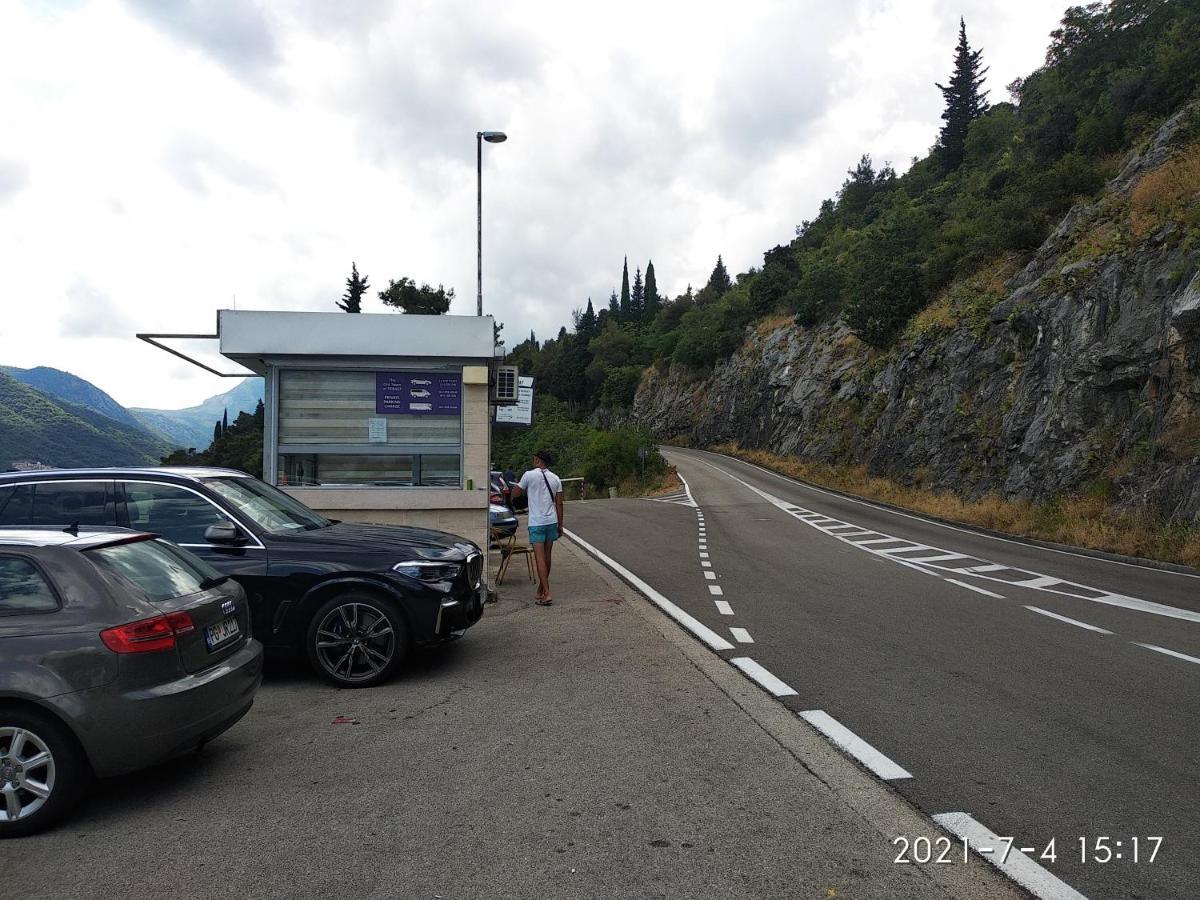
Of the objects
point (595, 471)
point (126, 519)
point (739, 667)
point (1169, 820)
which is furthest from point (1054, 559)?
point (595, 471)

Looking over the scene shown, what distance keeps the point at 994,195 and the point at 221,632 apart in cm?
4473

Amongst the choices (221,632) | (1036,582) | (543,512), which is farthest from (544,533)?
(1036,582)

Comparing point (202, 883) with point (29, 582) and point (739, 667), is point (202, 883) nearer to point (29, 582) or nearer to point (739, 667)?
point (29, 582)

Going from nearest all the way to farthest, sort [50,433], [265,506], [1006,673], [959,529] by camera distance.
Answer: [1006,673] < [265,506] < [959,529] < [50,433]

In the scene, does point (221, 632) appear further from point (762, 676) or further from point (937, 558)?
point (937, 558)

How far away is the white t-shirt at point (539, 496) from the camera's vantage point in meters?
9.74

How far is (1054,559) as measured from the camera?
598 inches

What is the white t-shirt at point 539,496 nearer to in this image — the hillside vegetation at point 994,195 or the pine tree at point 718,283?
the hillside vegetation at point 994,195

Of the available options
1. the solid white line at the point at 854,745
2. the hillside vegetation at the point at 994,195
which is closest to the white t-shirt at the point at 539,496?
the solid white line at the point at 854,745

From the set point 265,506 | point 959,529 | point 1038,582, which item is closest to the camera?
point 265,506

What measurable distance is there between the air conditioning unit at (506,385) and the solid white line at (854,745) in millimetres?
9420

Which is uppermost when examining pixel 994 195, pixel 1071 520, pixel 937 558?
pixel 994 195

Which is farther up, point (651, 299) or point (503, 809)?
point (651, 299)

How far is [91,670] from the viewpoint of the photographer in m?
3.82
